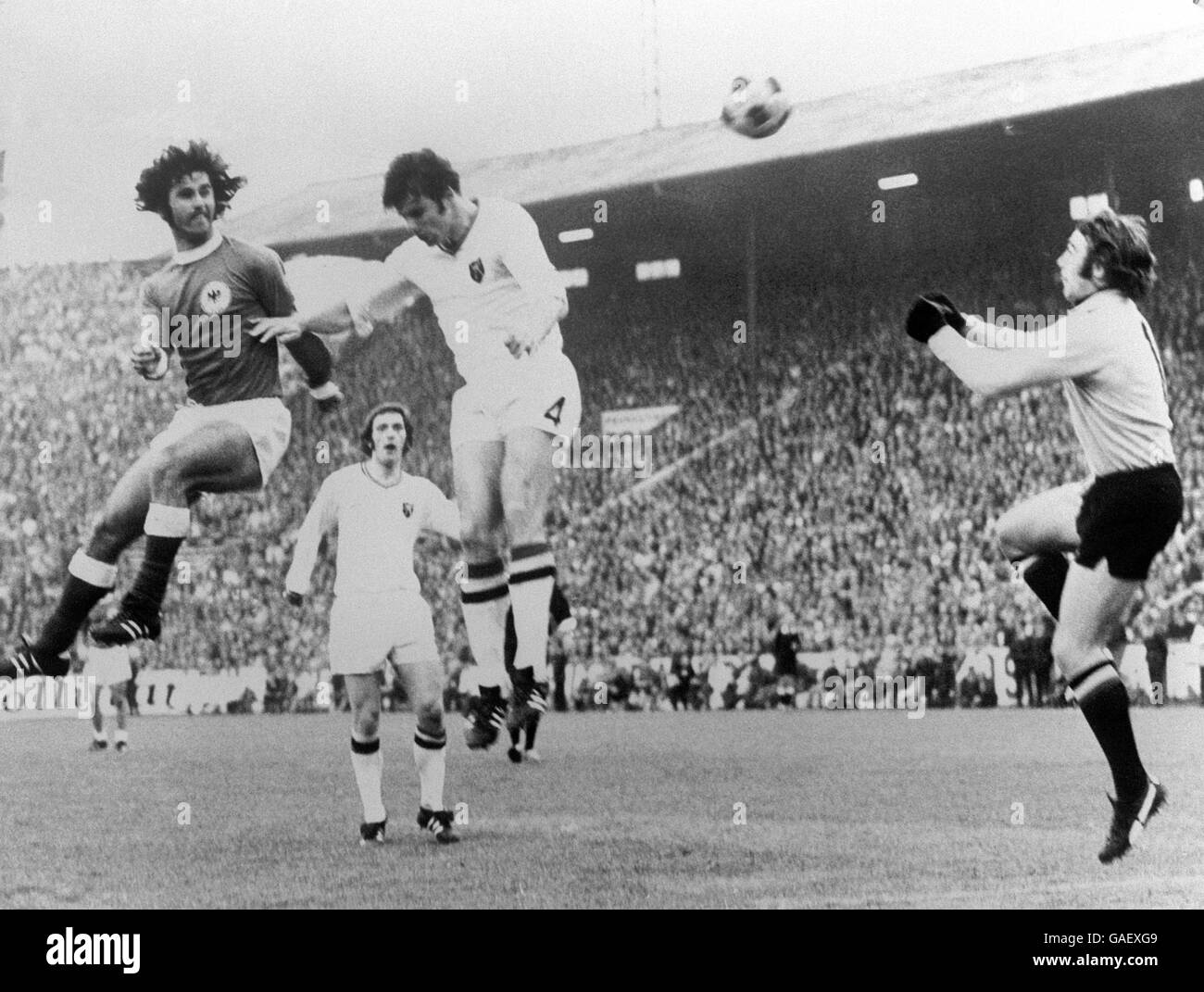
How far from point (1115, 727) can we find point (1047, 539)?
729 millimetres

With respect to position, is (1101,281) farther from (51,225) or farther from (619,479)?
(51,225)

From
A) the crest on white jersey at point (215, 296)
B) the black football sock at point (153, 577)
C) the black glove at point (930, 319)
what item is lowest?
the black football sock at point (153, 577)

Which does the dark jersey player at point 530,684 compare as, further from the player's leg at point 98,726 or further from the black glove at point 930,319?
the black glove at point 930,319

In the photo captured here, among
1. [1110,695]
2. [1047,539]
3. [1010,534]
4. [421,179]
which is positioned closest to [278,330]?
[421,179]

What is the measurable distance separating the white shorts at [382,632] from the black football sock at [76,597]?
1017 millimetres

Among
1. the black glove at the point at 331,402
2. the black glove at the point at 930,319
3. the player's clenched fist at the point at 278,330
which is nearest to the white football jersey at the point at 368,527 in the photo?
the black glove at the point at 331,402

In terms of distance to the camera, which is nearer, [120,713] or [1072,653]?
[1072,653]

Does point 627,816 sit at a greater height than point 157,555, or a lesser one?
lesser

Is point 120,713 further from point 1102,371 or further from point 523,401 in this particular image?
point 1102,371

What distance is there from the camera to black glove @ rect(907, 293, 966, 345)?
5.18 m

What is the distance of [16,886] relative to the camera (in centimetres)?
525

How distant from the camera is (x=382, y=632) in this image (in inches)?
207

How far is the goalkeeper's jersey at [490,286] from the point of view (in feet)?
18.0

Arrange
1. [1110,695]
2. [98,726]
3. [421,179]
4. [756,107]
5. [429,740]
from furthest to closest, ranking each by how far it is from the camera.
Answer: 1. [756,107]
2. [421,179]
3. [98,726]
4. [429,740]
5. [1110,695]
